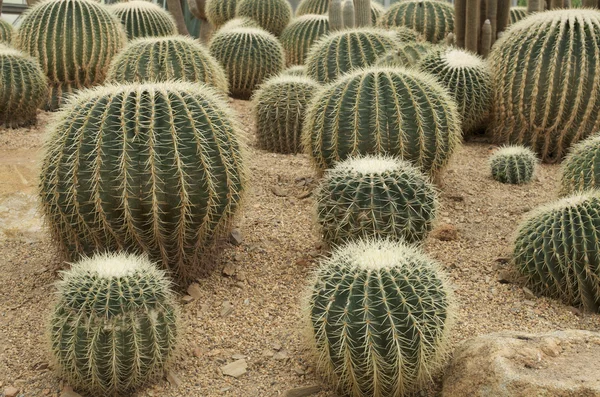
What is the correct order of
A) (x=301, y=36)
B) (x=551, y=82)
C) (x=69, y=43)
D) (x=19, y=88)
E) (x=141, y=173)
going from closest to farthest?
(x=141, y=173), (x=551, y=82), (x=19, y=88), (x=69, y=43), (x=301, y=36)

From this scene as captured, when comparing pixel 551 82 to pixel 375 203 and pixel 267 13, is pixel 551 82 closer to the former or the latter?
pixel 375 203

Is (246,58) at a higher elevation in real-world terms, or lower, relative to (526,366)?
lower

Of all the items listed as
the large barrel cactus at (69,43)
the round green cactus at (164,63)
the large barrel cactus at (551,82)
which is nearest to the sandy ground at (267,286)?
the large barrel cactus at (551,82)

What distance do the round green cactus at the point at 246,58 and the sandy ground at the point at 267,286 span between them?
2462 mm

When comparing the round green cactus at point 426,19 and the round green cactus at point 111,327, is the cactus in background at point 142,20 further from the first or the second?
the round green cactus at point 111,327

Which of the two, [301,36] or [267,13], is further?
[267,13]

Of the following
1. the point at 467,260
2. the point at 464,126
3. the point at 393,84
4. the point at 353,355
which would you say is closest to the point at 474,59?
the point at 464,126

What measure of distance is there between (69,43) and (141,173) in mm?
4046

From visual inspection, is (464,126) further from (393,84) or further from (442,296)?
(442,296)

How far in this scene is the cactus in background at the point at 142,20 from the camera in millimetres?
8984

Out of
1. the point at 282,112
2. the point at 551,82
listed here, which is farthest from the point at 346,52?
the point at 551,82

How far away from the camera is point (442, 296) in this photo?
339 centimetres

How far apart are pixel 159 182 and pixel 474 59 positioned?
3.67 m

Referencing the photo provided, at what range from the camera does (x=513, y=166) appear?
5.87m
